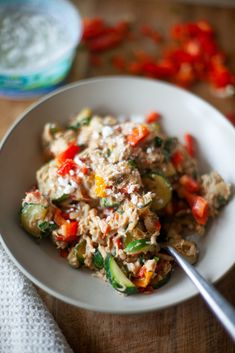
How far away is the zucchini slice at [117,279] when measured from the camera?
2299 millimetres

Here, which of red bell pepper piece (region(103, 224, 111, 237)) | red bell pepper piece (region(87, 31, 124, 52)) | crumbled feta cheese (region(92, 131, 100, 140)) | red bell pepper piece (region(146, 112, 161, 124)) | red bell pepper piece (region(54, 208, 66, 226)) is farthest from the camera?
red bell pepper piece (region(87, 31, 124, 52))

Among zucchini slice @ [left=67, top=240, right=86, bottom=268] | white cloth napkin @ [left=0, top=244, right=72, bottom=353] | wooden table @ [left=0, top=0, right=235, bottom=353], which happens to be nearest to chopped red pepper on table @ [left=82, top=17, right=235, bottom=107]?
wooden table @ [left=0, top=0, right=235, bottom=353]

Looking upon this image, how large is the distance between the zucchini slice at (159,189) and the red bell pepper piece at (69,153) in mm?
433

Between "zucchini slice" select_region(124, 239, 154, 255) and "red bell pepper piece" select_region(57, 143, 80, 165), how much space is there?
618 mm

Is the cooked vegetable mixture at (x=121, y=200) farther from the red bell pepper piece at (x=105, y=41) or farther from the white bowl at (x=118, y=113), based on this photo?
the red bell pepper piece at (x=105, y=41)

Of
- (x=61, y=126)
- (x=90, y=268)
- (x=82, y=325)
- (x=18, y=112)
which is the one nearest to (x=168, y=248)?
(x=90, y=268)

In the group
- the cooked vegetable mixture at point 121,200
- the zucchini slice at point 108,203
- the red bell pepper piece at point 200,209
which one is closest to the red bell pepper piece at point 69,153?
the cooked vegetable mixture at point 121,200

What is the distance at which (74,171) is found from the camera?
2564 mm

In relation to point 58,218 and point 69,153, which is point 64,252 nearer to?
point 58,218

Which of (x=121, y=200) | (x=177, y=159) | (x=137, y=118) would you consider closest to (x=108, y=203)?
(x=121, y=200)

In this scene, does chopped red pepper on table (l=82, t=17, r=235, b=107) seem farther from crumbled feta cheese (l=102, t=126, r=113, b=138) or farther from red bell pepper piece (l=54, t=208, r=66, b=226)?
red bell pepper piece (l=54, t=208, r=66, b=226)

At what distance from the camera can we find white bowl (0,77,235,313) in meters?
2.32

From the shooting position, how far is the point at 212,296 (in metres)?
2.13

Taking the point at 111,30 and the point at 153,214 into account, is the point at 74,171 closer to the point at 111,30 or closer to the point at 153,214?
the point at 153,214
